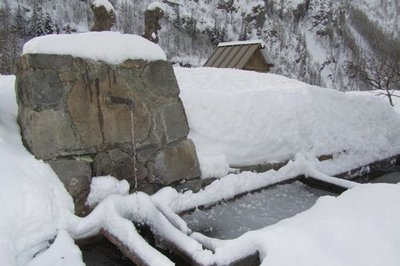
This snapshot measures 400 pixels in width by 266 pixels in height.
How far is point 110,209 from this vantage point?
2844 millimetres

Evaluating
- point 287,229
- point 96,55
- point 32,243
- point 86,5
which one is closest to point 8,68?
point 96,55

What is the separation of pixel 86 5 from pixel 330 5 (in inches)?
1093

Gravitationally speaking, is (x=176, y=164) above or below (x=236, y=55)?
below

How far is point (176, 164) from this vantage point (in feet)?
Answer: 11.5

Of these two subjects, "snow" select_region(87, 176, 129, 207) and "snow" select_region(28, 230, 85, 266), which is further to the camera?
"snow" select_region(87, 176, 129, 207)

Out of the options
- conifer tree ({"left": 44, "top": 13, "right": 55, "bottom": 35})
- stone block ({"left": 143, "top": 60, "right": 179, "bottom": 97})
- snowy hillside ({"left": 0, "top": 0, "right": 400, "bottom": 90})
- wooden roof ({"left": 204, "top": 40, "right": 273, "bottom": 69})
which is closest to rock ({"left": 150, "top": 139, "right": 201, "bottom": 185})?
stone block ({"left": 143, "top": 60, "right": 179, "bottom": 97})

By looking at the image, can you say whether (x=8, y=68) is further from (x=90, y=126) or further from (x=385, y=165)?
(x=385, y=165)

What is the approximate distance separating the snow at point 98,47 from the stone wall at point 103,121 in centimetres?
5

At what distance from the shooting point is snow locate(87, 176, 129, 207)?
10.0 ft

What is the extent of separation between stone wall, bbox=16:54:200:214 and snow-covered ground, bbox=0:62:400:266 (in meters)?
0.16

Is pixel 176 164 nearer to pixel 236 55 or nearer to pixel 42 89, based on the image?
pixel 42 89

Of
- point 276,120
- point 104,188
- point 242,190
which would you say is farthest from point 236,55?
point 104,188

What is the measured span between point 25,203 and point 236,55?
830cm

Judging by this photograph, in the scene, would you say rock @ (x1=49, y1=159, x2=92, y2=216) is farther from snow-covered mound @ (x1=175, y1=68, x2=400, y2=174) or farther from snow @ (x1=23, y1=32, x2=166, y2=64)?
snow-covered mound @ (x1=175, y1=68, x2=400, y2=174)
